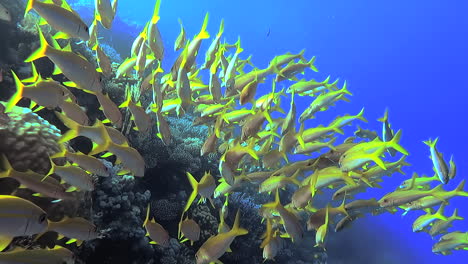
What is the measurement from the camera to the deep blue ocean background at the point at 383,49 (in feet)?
335

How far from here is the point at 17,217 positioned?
2.02 meters

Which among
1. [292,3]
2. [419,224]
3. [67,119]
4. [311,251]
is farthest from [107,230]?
[292,3]

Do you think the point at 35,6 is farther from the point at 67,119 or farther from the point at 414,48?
the point at 414,48

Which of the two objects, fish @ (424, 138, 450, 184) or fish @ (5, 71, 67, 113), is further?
fish @ (424, 138, 450, 184)

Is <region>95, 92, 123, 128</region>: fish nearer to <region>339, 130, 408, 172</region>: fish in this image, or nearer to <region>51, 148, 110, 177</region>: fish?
<region>51, 148, 110, 177</region>: fish

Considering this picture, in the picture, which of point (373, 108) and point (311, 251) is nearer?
point (311, 251)

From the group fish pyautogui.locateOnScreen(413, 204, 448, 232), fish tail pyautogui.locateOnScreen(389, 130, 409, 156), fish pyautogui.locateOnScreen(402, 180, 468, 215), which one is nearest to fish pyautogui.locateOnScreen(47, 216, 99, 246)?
fish tail pyautogui.locateOnScreen(389, 130, 409, 156)

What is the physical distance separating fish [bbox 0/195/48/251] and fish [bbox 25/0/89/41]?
6.24 feet

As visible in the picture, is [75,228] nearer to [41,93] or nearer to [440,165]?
[41,93]

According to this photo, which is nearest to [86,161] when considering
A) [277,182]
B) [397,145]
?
[277,182]

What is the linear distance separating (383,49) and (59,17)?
13612cm

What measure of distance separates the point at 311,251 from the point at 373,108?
4758 inches

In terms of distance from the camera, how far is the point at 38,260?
2.22m

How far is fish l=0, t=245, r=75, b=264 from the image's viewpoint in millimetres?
2092
